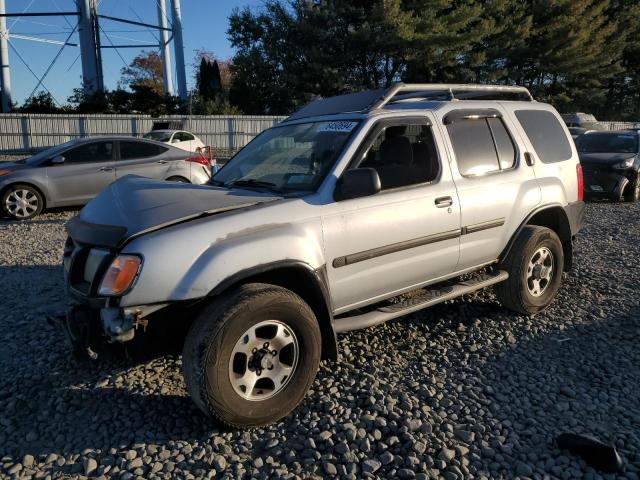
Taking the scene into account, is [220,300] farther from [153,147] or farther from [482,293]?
[153,147]

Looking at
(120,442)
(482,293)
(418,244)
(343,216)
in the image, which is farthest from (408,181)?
(120,442)

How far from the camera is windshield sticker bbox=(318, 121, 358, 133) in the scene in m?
3.91

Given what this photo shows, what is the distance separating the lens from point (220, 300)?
A: 3.05 metres

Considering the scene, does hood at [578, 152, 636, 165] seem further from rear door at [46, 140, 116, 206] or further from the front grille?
the front grille

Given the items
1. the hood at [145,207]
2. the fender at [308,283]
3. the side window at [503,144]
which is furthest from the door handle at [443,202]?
the hood at [145,207]

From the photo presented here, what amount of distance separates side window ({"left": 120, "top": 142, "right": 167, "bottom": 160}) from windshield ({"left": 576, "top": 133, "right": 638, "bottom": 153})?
9840mm

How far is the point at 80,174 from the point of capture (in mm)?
9562

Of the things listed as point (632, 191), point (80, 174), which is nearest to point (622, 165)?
point (632, 191)

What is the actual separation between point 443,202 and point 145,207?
2.14m

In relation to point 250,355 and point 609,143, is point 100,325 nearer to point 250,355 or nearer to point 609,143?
point 250,355

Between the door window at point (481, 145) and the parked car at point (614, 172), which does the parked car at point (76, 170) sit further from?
the parked car at point (614, 172)

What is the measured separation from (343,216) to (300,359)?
3.14 ft

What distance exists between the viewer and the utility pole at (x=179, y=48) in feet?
99.8

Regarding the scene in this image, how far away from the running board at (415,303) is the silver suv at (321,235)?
1 centimetres
